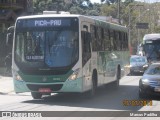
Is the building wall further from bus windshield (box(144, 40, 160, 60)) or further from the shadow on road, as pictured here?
the shadow on road

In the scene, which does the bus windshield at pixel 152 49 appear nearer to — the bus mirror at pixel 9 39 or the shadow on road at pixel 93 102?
the shadow on road at pixel 93 102

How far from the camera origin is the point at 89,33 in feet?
58.4

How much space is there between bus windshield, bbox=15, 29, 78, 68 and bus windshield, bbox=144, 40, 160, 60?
25405 mm

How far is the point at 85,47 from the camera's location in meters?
17.1

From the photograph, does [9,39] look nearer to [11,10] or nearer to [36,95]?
[36,95]

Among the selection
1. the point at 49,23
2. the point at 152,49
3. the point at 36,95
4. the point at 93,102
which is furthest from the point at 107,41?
the point at 152,49

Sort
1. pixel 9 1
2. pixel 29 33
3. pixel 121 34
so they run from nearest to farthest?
pixel 29 33
pixel 121 34
pixel 9 1

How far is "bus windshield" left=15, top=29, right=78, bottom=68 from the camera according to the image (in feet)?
53.7

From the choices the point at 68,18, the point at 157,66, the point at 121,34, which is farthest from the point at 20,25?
the point at 121,34

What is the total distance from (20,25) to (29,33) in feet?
1.64

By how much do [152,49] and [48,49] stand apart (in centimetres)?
2590

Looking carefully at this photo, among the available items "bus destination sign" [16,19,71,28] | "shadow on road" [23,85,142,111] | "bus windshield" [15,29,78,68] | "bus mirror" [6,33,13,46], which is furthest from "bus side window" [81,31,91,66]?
"bus mirror" [6,33,13,46]

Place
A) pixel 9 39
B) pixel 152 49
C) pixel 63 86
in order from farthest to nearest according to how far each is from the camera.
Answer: pixel 152 49 → pixel 9 39 → pixel 63 86

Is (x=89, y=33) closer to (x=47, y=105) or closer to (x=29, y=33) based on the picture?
(x=29, y=33)
